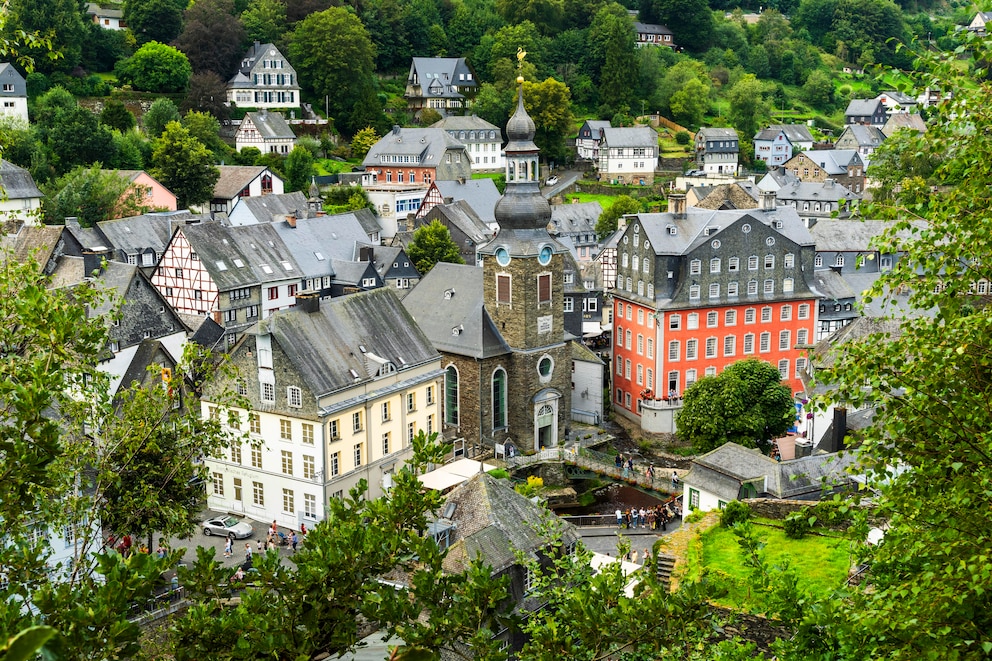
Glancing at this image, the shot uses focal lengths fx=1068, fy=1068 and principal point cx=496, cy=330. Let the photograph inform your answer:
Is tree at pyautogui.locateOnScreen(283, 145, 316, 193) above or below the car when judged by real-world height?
above

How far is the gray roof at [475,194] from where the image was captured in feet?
273

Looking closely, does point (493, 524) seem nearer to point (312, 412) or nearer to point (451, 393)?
point (312, 412)

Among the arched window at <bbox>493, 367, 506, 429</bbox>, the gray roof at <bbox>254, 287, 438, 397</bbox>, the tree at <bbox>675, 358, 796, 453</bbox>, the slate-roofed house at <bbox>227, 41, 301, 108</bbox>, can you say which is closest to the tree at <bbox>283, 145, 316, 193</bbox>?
the slate-roofed house at <bbox>227, 41, 301, 108</bbox>

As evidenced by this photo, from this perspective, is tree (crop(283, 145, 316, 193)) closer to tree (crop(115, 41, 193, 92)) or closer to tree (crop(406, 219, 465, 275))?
tree (crop(115, 41, 193, 92))

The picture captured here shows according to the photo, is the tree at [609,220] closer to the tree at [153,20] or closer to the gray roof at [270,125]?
the gray roof at [270,125]

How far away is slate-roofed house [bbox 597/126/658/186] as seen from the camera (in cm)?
11406

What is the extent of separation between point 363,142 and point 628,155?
29.4 m

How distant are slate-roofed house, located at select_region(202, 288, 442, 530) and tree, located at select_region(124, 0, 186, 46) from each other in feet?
245

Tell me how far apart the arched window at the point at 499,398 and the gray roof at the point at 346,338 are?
455cm

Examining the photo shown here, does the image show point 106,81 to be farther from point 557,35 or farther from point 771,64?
point 771,64

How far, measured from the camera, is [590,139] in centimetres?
11825

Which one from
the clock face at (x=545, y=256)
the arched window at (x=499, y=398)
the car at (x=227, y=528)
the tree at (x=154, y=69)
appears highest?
the tree at (x=154, y=69)

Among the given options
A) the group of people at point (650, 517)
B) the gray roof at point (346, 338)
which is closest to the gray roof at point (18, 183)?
the gray roof at point (346, 338)

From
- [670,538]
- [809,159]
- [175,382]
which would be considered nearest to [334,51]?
[809,159]
